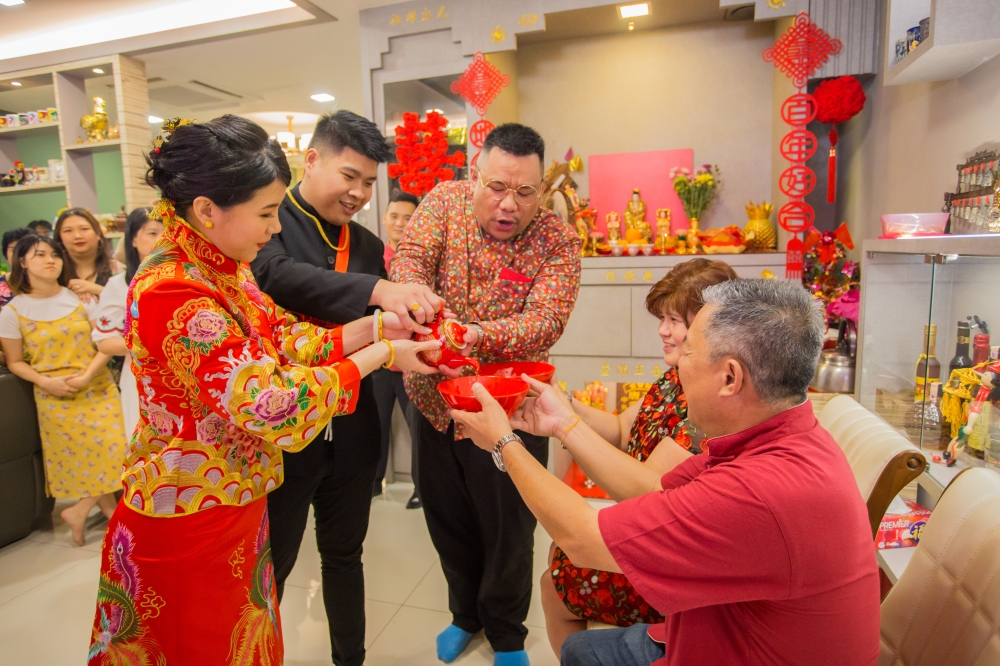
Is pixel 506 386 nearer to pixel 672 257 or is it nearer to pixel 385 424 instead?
pixel 385 424

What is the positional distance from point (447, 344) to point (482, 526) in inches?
27.0

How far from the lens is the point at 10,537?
9.64 feet

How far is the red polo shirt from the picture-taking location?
83cm

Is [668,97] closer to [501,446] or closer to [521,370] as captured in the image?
[521,370]

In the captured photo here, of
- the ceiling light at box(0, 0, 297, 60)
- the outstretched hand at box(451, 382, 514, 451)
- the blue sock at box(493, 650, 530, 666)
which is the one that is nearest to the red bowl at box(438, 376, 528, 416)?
the outstretched hand at box(451, 382, 514, 451)

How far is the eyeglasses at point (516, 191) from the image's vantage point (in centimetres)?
168

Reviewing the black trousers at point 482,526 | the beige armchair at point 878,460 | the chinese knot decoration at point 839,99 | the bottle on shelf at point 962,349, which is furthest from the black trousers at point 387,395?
the chinese knot decoration at point 839,99

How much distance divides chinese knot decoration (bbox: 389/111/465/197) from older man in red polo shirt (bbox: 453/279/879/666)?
2830 millimetres

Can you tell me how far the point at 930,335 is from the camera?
6.09 feet

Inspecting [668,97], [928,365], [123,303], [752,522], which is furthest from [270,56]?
[752,522]

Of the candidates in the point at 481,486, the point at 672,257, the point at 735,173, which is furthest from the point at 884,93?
the point at 481,486

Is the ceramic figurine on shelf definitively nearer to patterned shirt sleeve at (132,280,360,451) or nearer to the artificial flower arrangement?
the artificial flower arrangement

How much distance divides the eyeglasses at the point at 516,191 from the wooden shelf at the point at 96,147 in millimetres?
4320

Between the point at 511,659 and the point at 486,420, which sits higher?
the point at 486,420
